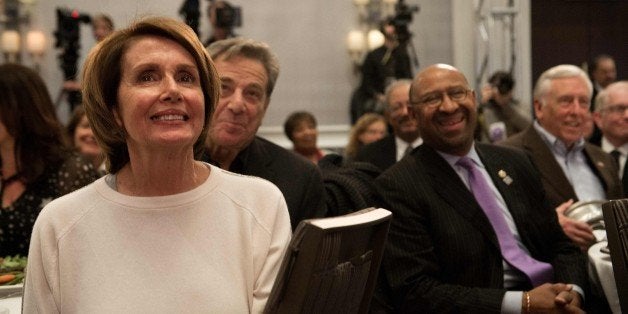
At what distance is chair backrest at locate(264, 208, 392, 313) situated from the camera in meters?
1.72

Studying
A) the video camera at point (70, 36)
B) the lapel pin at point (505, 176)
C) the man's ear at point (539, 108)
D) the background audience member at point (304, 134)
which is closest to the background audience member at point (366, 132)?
the background audience member at point (304, 134)

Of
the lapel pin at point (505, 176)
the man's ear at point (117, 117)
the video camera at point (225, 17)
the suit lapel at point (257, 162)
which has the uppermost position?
the man's ear at point (117, 117)

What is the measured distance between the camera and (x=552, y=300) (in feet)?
9.77

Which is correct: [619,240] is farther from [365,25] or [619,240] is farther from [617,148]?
[365,25]

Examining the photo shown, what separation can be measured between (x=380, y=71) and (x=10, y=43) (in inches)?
161

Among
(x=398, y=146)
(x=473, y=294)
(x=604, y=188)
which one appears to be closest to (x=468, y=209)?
(x=473, y=294)

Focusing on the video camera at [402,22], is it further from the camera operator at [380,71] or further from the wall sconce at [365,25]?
the wall sconce at [365,25]

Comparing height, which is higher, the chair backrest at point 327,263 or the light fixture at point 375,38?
the chair backrest at point 327,263

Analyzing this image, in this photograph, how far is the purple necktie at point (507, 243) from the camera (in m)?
3.19

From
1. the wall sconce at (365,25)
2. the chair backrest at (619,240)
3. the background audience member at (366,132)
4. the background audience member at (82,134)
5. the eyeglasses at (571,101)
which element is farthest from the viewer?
the wall sconce at (365,25)

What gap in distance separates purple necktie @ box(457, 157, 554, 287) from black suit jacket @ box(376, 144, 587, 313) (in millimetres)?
60

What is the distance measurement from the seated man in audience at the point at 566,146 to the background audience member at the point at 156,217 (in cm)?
238

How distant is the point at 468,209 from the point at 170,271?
1.45m

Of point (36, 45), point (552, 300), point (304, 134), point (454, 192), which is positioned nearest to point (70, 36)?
point (36, 45)
